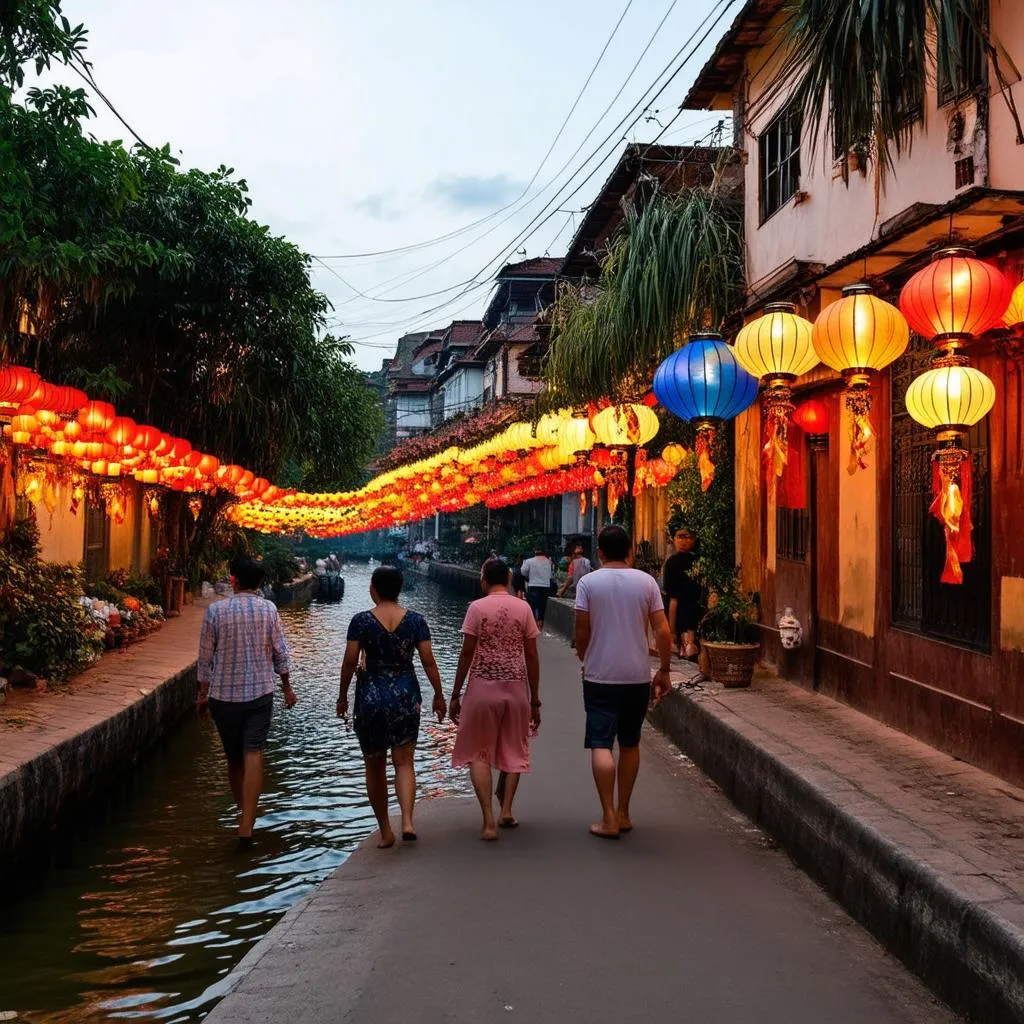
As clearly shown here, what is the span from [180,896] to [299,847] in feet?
3.69

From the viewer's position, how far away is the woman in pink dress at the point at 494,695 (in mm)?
7125

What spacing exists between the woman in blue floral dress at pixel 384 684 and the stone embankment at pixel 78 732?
2329mm

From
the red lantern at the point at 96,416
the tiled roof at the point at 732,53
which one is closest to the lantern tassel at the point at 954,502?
the tiled roof at the point at 732,53

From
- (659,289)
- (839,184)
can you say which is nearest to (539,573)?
(659,289)

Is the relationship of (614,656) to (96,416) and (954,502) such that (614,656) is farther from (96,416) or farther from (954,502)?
(96,416)

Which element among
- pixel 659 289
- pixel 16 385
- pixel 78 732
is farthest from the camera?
pixel 659 289

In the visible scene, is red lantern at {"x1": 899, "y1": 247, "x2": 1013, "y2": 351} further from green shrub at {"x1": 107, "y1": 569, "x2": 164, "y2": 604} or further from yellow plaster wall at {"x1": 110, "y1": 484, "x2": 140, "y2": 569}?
yellow plaster wall at {"x1": 110, "y1": 484, "x2": 140, "y2": 569}

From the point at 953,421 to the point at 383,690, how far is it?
386 cm

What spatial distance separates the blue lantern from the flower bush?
22.2 ft

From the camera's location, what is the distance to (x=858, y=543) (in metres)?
10.6

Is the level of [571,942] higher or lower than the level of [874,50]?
lower

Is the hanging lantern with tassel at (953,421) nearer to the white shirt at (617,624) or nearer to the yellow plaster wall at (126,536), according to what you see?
the white shirt at (617,624)

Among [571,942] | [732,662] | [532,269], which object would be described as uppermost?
[532,269]

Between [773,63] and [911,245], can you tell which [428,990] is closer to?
[911,245]
